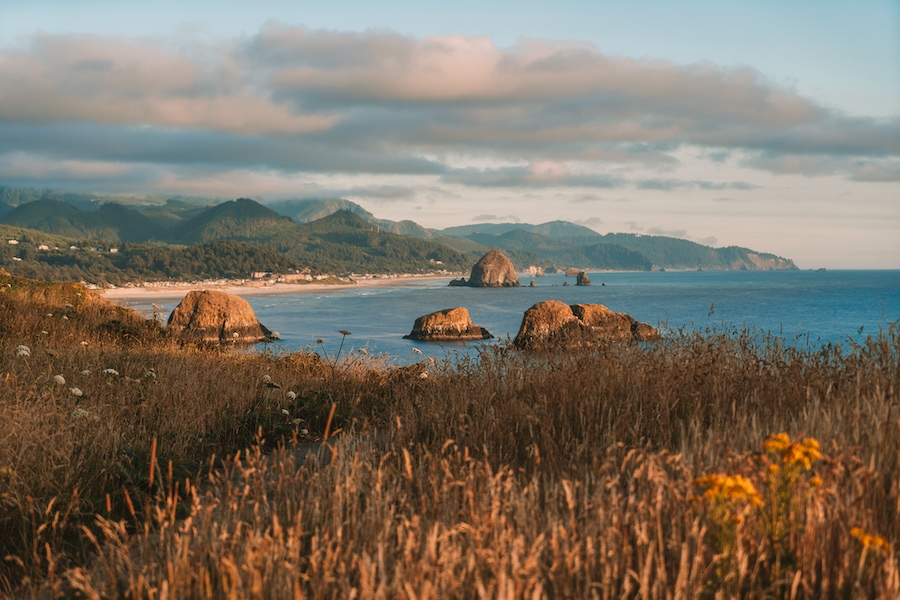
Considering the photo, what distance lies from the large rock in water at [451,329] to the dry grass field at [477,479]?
33455 mm

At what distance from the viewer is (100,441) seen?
590 cm

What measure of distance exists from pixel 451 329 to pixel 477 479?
131ft

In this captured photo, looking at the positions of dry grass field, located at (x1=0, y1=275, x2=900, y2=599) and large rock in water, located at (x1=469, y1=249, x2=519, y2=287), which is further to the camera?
large rock in water, located at (x1=469, y1=249, x2=519, y2=287)

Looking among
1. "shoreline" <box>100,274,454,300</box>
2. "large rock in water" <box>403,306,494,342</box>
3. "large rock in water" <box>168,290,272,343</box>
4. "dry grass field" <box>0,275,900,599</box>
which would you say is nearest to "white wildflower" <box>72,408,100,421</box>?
"dry grass field" <box>0,275,900,599</box>

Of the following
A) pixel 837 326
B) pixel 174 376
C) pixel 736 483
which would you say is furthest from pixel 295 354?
pixel 837 326

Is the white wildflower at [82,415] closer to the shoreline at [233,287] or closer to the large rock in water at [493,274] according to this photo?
the shoreline at [233,287]

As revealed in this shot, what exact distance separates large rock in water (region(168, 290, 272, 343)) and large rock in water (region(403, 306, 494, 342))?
1191cm

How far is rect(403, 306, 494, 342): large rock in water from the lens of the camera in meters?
44.1

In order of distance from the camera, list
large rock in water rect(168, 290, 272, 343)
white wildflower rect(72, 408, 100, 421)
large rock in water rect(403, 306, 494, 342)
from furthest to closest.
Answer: large rock in water rect(403, 306, 494, 342) → large rock in water rect(168, 290, 272, 343) → white wildflower rect(72, 408, 100, 421)

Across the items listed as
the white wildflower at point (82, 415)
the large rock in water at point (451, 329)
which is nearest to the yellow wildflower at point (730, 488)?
the white wildflower at point (82, 415)

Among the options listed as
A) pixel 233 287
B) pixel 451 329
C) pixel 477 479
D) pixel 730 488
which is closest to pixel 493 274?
pixel 233 287

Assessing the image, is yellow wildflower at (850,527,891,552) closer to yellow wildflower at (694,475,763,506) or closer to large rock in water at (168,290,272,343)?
yellow wildflower at (694,475,763,506)

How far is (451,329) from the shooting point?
4416 cm

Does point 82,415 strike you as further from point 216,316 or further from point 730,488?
point 216,316
